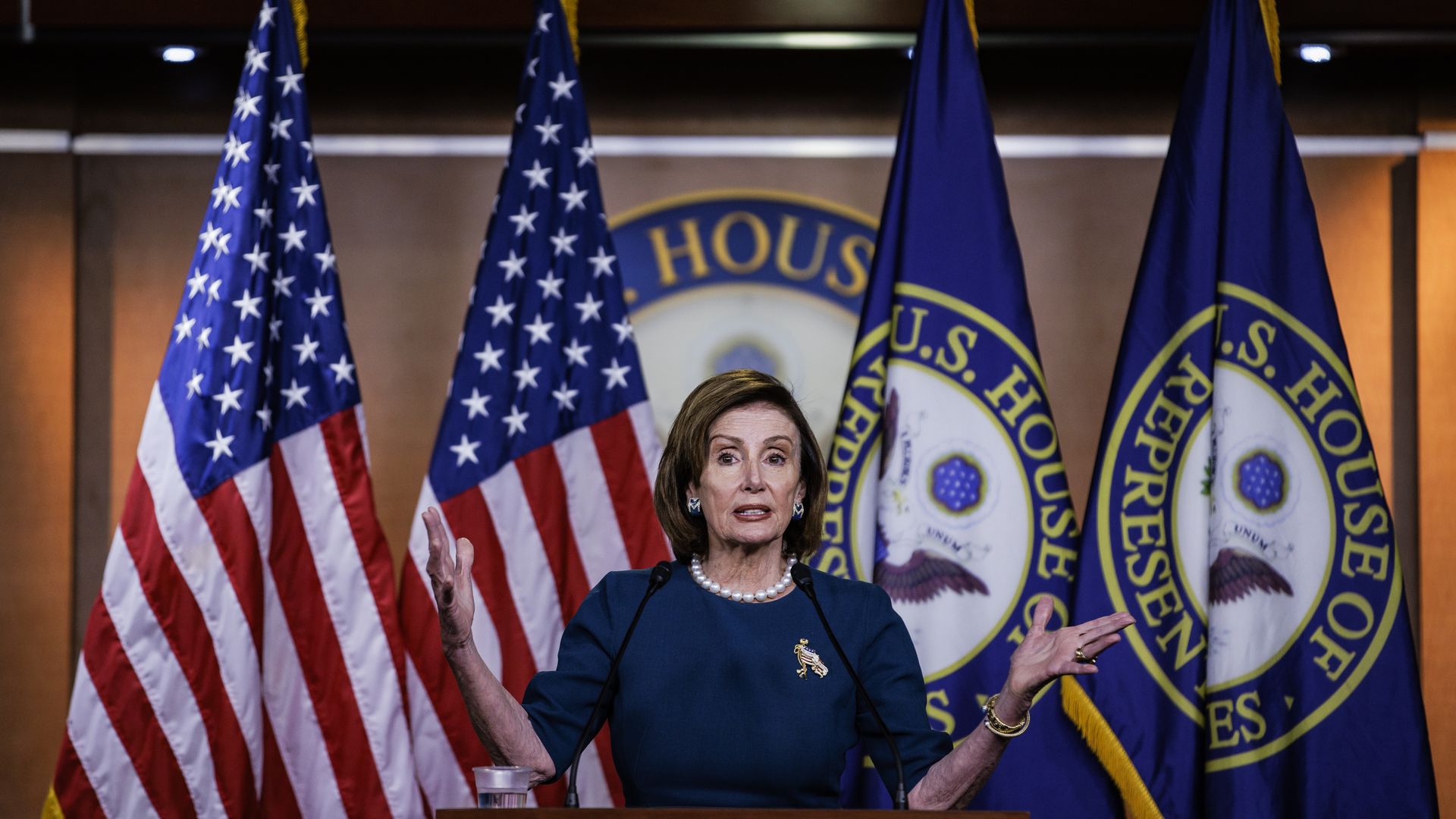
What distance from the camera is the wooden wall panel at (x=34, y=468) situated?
13.4 ft

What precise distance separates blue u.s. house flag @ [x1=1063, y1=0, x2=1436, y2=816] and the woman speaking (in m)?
1.05

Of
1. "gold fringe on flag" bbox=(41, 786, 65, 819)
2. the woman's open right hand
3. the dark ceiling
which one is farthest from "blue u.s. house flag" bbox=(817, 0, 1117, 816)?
"gold fringe on flag" bbox=(41, 786, 65, 819)

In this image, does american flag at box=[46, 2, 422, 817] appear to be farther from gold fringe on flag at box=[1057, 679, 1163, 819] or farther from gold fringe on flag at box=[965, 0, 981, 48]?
gold fringe on flag at box=[965, 0, 981, 48]

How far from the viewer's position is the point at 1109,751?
3.38 m

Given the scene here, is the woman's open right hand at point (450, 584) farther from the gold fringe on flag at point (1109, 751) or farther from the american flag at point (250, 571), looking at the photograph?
the gold fringe on flag at point (1109, 751)

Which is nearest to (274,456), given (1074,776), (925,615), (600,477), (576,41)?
(600,477)

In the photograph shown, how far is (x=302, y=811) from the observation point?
139 inches

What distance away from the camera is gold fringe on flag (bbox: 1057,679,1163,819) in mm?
3340

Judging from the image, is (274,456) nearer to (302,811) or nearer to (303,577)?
(303,577)

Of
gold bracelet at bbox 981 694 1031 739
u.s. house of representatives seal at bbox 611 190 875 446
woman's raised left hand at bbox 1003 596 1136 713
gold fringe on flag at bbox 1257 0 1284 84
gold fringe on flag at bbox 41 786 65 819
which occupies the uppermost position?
gold fringe on flag at bbox 1257 0 1284 84

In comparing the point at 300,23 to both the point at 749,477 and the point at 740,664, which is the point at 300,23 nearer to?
the point at 749,477

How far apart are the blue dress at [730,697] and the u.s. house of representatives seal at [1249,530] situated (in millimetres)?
1114

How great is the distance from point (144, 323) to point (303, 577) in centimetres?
107

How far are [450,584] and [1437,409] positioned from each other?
2.95 m
